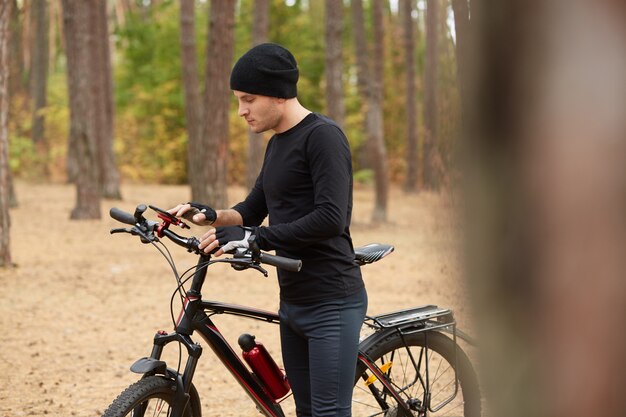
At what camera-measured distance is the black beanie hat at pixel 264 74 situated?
3043 millimetres

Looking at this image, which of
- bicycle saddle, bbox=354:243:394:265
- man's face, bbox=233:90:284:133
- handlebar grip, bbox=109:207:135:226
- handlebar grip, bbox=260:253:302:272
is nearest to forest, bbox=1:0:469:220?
bicycle saddle, bbox=354:243:394:265

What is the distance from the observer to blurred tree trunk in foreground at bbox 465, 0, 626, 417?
0.69m

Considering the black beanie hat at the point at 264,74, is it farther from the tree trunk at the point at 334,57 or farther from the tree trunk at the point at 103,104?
the tree trunk at the point at 103,104

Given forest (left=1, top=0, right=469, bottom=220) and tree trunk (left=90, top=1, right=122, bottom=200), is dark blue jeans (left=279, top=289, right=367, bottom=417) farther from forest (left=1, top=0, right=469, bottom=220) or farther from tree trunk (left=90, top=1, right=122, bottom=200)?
tree trunk (left=90, top=1, right=122, bottom=200)

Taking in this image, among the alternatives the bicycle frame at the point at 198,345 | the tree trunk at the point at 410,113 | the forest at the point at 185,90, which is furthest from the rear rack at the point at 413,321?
the tree trunk at the point at 410,113

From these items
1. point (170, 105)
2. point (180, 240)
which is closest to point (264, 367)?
point (180, 240)

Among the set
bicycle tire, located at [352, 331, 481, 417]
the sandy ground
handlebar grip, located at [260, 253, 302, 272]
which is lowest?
the sandy ground

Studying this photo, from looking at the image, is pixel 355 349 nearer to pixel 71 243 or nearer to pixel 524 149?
pixel 524 149

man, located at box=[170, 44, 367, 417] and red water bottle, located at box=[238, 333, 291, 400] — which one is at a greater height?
man, located at box=[170, 44, 367, 417]

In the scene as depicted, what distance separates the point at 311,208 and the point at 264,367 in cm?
81

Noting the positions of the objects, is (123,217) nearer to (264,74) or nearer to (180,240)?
(180,240)

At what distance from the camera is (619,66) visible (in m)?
0.68

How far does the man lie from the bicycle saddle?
167 millimetres

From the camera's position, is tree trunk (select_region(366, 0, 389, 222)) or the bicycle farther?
tree trunk (select_region(366, 0, 389, 222))
